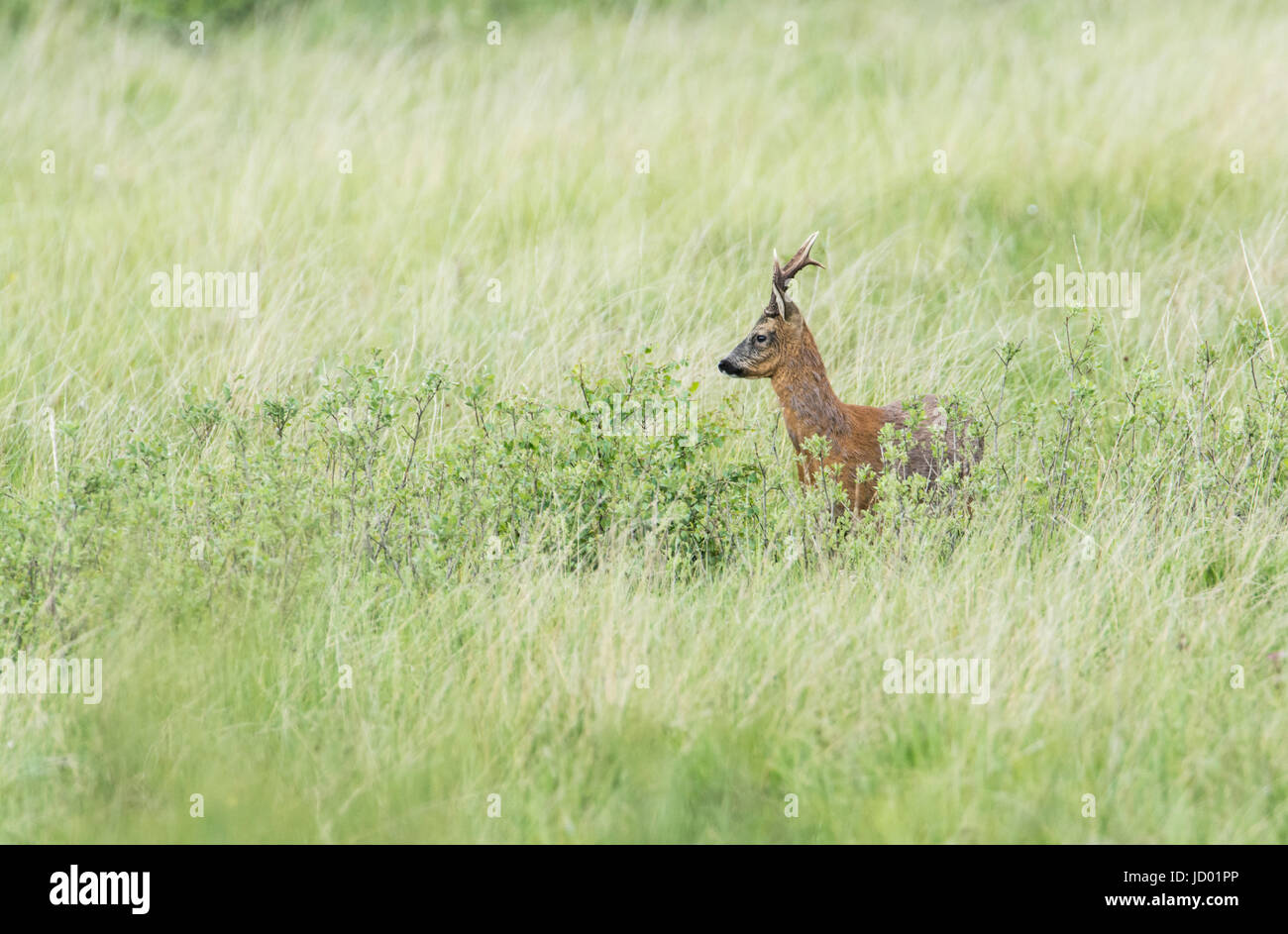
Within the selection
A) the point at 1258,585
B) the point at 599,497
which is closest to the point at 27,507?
the point at 599,497

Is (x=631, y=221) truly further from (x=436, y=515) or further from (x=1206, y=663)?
(x=1206, y=663)

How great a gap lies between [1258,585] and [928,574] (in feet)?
3.68

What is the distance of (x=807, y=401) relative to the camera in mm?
6105

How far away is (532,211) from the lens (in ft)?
30.2
